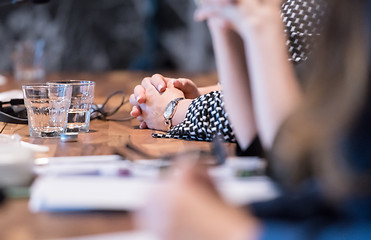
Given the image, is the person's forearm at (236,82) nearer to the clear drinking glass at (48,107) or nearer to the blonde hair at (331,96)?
the blonde hair at (331,96)

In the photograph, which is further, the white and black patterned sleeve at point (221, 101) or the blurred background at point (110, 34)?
the blurred background at point (110, 34)

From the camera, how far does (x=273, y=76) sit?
2.51ft

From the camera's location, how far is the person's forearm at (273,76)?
0.76 m

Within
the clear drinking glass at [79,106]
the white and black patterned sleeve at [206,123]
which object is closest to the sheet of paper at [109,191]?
the white and black patterned sleeve at [206,123]

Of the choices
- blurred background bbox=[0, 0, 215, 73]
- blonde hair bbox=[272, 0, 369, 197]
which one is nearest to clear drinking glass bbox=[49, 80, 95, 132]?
blonde hair bbox=[272, 0, 369, 197]

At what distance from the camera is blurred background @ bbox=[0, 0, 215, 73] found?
4.74 meters

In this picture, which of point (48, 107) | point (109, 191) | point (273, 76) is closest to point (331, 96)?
point (273, 76)

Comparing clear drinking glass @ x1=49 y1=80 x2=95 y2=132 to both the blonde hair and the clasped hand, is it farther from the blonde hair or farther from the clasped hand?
the blonde hair

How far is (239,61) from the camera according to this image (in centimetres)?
94

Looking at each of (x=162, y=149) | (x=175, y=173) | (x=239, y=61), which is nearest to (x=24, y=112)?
(x=162, y=149)

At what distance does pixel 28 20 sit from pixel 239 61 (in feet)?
13.5

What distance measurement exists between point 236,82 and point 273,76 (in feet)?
0.56

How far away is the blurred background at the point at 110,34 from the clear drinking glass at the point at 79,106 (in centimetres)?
351

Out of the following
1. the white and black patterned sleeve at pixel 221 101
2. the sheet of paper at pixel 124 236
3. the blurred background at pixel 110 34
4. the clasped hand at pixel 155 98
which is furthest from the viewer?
the blurred background at pixel 110 34
